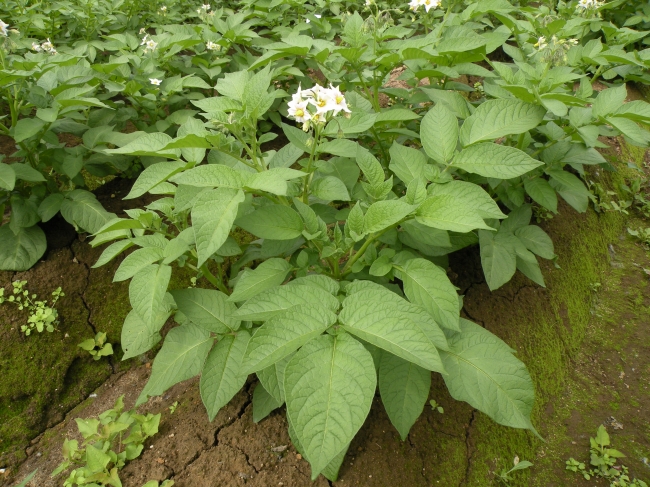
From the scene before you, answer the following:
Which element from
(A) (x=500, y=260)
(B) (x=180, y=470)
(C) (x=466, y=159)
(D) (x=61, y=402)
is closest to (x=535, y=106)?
(C) (x=466, y=159)

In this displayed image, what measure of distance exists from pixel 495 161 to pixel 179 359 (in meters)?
1.25

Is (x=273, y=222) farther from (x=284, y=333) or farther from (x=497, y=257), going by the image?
(x=497, y=257)

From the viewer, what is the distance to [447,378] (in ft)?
4.33

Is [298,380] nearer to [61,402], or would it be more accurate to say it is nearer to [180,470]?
[180,470]

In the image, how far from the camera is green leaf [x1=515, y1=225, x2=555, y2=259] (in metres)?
1.93

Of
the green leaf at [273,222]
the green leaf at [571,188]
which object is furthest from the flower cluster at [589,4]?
the green leaf at [273,222]

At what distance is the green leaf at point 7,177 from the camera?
1877mm

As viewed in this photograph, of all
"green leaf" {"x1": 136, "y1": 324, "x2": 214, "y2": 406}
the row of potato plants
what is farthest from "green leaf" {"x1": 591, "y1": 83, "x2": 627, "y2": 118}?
"green leaf" {"x1": 136, "y1": 324, "x2": 214, "y2": 406}

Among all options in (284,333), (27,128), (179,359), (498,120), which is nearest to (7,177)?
(27,128)

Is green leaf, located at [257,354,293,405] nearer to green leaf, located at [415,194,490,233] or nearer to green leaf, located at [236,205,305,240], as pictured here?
green leaf, located at [236,205,305,240]

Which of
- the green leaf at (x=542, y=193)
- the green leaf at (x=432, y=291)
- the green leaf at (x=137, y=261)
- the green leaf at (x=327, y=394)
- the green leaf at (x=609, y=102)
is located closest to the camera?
the green leaf at (x=327, y=394)

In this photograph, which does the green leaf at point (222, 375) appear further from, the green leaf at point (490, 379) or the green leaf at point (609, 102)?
the green leaf at point (609, 102)

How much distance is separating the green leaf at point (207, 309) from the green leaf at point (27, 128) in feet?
3.77

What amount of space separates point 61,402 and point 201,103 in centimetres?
150
